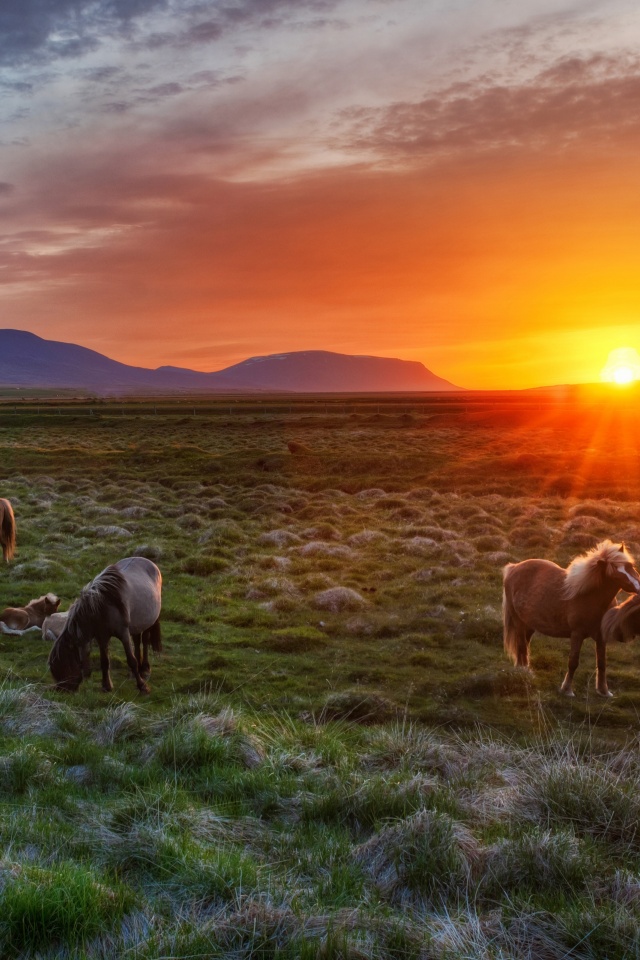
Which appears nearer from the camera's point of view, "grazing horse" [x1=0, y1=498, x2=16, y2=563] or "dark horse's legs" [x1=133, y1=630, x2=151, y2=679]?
"dark horse's legs" [x1=133, y1=630, x2=151, y2=679]

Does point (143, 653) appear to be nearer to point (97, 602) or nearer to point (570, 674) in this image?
point (97, 602)

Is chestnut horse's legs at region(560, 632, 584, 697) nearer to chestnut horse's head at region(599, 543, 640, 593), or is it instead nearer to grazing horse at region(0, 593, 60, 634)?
chestnut horse's head at region(599, 543, 640, 593)

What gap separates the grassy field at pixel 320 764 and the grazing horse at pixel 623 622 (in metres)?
0.87

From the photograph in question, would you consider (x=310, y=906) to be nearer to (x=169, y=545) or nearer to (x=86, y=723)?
(x=86, y=723)

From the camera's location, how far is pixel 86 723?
730cm

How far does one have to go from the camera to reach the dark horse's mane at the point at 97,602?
9.12 metres

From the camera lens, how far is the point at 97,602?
9164mm

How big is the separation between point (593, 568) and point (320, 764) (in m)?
5.20

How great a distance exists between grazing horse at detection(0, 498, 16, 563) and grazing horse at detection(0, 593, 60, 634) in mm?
4889

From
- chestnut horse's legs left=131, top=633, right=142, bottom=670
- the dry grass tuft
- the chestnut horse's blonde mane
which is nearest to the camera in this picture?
the chestnut horse's blonde mane

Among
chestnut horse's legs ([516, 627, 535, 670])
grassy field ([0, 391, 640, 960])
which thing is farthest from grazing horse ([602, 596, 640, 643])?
chestnut horse's legs ([516, 627, 535, 670])

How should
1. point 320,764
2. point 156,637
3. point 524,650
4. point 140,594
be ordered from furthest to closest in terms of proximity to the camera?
point 156,637, point 524,650, point 140,594, point 320,764

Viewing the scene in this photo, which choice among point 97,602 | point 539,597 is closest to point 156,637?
point 97,602

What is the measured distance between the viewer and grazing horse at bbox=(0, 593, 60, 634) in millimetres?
11992
